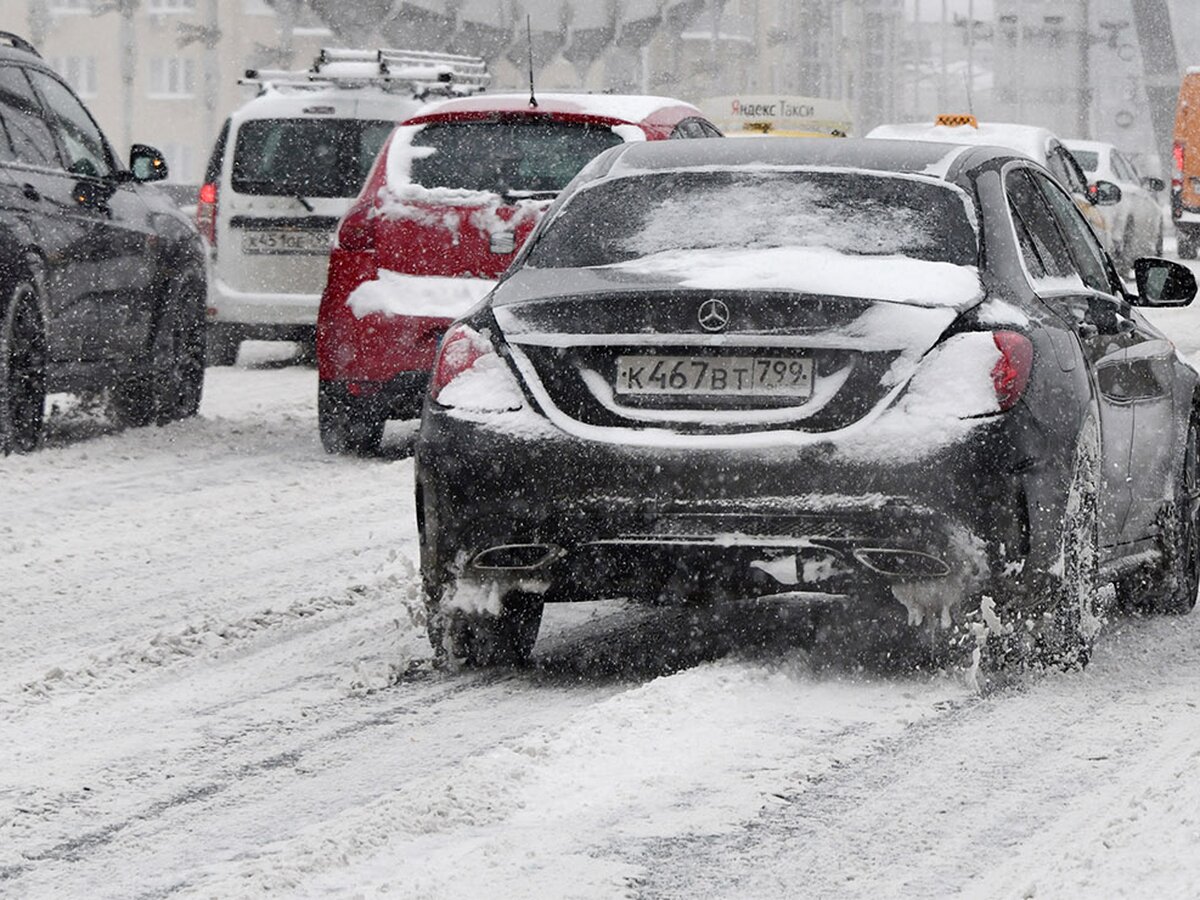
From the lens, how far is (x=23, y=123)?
11953 mm

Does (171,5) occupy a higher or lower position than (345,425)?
higher

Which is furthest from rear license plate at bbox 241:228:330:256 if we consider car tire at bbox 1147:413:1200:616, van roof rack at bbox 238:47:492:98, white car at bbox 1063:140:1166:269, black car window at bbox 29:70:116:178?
white car at bbox 1063:140:1166:269

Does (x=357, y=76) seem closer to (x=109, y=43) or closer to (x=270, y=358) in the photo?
(x=270, y=358)

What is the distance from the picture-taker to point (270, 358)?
18.5m

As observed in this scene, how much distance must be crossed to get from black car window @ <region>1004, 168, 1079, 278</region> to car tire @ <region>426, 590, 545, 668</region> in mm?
1610

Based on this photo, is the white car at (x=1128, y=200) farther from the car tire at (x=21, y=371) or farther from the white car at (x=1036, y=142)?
the car tire at (x=21, y=371)

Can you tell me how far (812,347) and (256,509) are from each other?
14.7 ft

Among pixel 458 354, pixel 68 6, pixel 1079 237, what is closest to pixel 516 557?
pixel 458 354

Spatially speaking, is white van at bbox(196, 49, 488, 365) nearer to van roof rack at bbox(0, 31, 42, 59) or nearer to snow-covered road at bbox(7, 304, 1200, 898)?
van roof rack at bbox(0, 31, 42, 59)

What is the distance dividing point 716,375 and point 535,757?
4.11 ft

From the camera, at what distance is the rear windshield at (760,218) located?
6688 millimetres

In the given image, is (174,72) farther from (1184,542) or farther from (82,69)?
(1184,542)

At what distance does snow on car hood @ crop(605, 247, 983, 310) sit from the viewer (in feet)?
20.6

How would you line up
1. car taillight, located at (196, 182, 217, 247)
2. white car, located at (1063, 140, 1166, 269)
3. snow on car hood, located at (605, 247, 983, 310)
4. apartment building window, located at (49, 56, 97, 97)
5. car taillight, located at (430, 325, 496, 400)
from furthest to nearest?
1. apartment building window, located at (49, 56, 97, 97)
2. white car, located at (1063, 140, 1166, 269)
3. car taillight, located at (196, 182, 217, 247)
4. car taillight, located at (430, 325, 496, 400)
5. snow on car hood, located at (605, 247, 983, 310)
